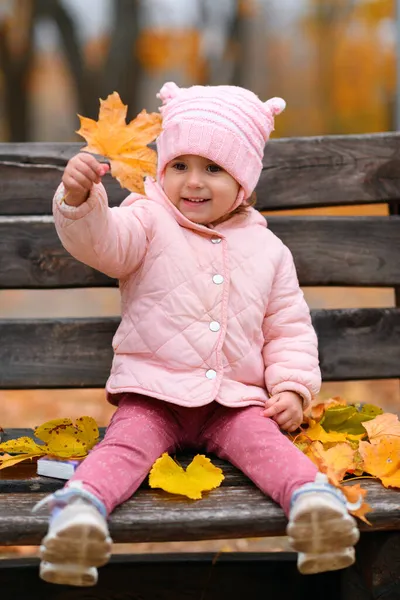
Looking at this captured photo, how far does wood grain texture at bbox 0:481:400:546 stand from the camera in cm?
180

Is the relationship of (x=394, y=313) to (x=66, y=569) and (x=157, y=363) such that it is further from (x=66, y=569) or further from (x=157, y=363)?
(x=66, y=569)

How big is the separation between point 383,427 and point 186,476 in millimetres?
594

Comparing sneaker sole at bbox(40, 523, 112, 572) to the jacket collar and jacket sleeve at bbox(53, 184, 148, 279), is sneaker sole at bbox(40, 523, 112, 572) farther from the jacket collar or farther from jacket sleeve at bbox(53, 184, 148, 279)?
the jacket collar

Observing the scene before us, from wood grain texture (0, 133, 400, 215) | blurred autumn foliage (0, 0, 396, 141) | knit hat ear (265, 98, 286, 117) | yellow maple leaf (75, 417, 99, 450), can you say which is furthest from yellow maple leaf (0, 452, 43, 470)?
blurred autumn foliage (0, 0, 396, 141)

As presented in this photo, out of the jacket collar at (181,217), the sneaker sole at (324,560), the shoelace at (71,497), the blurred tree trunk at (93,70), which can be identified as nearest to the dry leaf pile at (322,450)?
the sneaker sole at (324,560)

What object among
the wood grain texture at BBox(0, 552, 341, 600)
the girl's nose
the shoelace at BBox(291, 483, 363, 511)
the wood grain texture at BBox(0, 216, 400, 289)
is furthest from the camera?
the wood grain texture at BBox(0, 216, 400, 289)

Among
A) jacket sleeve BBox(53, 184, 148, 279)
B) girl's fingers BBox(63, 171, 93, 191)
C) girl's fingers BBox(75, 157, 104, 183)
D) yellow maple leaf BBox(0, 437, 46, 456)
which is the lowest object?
yellow maple leaf BBox(0, 437, 46, 456)

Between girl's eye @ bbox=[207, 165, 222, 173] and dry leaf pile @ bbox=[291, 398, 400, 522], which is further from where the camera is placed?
girl's eye @ bbox=[207, 165, 222, 173]

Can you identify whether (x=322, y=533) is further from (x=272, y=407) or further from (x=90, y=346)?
(x=90, y=346)

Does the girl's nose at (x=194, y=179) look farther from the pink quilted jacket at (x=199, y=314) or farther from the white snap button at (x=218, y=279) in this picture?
the white snap button at (x=218, y=279)

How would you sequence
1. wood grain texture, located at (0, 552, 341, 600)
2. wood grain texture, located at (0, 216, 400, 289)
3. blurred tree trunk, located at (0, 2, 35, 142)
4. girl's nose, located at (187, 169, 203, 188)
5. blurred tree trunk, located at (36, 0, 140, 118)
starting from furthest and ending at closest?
blurred tree trunk, located at (0, 2, 35, 142), blurred tree trunk, located at (36, 0, 140, 118), wood grain texture, located at (0, 216, 400, 289), wood grain texture, located at (0, 552, 341, 600), girl's nose, located at (187, 169, 203, 188)

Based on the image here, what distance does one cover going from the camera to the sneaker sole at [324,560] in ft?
5.69

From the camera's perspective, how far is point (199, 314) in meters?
2.27

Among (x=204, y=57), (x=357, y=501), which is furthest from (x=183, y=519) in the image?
(x=204, y=57)
